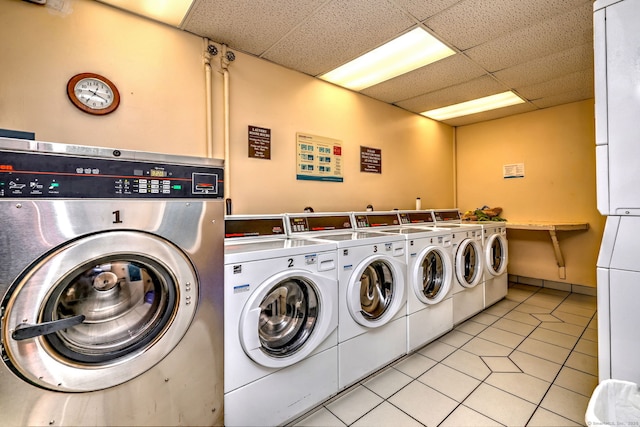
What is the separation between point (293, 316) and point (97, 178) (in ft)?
3.99

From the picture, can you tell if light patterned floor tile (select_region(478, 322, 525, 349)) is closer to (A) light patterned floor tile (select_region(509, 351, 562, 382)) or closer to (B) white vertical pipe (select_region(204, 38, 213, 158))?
(A) light patterned floor tile (select_region(509, 351, 562, 382))

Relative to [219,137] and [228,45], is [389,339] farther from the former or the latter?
[228,45]

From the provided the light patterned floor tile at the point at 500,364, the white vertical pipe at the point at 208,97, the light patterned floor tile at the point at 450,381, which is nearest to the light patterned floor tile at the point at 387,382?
the light patterned floor tile at the point at 450,381

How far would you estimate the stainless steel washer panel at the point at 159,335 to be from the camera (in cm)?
96

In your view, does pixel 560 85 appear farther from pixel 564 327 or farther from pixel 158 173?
pixel 158 173

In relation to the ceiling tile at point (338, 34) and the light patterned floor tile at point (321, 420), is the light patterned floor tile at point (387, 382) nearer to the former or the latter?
the light patterned floor tile at point (321, 420)

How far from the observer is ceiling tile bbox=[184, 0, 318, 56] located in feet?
6.31

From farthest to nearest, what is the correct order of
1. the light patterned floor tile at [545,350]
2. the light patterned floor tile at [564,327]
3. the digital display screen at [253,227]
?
1. the light patterned floor tile at [564,327]
2. the light patterned floor tile at [545,350]
3. the digital display screen at [253,227]

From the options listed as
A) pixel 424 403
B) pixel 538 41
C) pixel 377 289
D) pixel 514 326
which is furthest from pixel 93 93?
pixel 514 326

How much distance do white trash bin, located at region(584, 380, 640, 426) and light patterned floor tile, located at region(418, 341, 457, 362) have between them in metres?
1.28

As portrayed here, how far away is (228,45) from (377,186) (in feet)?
7.32

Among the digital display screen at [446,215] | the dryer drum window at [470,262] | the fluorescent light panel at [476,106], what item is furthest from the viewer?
the digital display screen at [446,215]

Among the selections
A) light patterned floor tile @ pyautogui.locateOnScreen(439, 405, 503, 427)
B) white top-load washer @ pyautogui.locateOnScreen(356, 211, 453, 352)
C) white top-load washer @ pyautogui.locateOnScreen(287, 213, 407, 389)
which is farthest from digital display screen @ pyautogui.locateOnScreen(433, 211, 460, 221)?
light patterned floor tile @ pyautogui.locateOnScreen(439, 405, 503, 427)

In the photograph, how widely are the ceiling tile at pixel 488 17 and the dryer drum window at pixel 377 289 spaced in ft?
6.06
